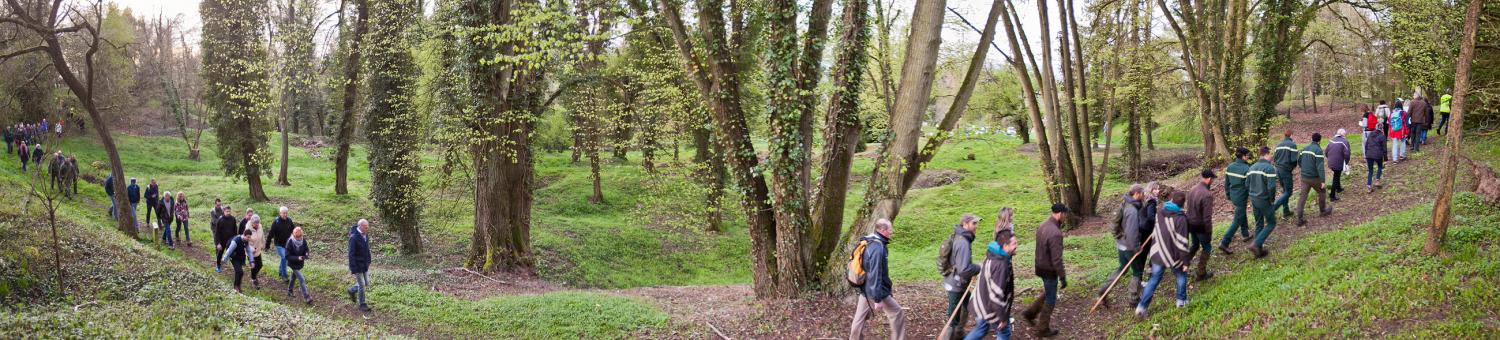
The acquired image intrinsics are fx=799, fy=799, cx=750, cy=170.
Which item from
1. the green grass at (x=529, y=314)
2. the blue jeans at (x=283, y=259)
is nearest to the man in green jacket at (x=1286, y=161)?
the green grass at (x=529, y=314)

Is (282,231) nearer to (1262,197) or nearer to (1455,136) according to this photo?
(1262,197)

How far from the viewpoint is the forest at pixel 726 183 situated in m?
8.61

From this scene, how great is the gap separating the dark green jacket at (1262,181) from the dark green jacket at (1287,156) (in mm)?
2072

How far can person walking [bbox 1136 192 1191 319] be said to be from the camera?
8.19 meters

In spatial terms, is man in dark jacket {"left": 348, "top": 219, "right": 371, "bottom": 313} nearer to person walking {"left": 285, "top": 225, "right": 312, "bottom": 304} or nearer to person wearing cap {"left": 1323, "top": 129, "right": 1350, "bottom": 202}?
person walking {"left": 285, "top": 225, "right": 312, "bottom": 304}

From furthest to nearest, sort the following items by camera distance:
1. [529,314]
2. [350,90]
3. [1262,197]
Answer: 1. [350,90]
2. [529,314]
3. [1262,197]

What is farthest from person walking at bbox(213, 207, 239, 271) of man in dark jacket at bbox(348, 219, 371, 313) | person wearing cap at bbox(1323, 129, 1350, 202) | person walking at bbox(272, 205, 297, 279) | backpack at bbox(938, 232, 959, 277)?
person wearing cap at bbox(1323, 129, 1350, 202)

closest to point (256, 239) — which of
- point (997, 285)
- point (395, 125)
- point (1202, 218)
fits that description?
point (395, 125)

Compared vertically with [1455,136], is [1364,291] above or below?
below

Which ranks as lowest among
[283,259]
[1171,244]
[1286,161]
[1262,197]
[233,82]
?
[283,259]

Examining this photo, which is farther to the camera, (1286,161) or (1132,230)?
(1286,161)

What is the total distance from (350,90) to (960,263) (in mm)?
20504

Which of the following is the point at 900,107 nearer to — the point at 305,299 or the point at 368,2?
the point at 305,299

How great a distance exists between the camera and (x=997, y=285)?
7324mm
